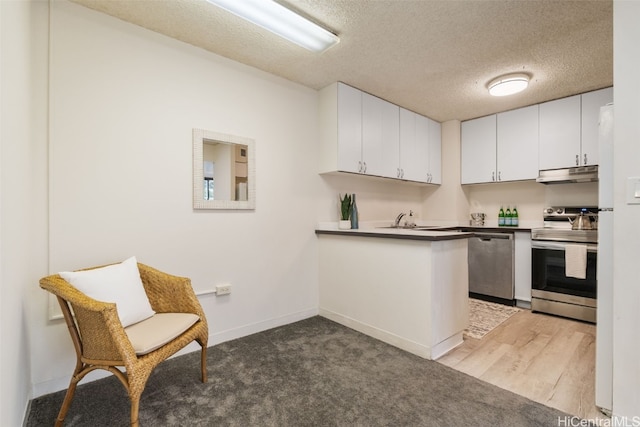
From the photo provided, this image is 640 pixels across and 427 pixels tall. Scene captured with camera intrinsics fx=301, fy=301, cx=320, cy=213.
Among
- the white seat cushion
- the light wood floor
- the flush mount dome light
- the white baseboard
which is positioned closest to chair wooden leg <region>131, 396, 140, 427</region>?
the white seat cushion

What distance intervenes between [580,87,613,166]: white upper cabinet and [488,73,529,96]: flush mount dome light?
895 mm

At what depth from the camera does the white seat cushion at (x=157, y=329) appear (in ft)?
4.84

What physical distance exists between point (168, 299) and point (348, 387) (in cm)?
126

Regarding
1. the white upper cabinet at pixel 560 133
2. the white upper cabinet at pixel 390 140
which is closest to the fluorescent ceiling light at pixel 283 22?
the white upper cabinet at pixel 390 140

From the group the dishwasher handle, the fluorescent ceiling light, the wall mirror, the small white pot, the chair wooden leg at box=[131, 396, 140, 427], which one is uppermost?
the fluorescent ceiling light

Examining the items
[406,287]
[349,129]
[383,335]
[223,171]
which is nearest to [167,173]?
[223,171]

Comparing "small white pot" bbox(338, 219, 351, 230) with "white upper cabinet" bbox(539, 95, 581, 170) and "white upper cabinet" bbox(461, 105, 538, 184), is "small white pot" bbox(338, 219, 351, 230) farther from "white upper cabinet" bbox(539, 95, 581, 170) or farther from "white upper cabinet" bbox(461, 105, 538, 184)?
"white upper cabinet" bbox(539, 95, 581, 170)

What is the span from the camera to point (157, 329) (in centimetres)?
163

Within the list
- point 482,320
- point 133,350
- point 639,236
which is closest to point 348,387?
point 133,350

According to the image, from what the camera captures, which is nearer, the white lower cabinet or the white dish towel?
the white dish towel

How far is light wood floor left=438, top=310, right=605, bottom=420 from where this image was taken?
5.81 feet

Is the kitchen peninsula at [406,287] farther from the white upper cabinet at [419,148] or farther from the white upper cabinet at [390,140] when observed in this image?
the white upper cabinet at [419,148]

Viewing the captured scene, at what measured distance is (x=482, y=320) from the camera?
10.0 ft

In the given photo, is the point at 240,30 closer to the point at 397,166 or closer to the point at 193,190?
the point at 193,190
